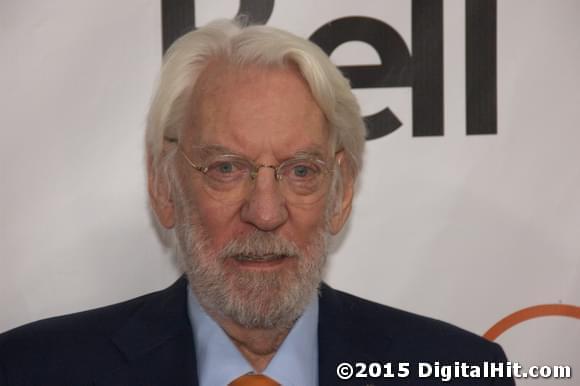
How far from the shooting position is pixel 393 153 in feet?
7.47

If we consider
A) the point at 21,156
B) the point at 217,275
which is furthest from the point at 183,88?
the point at 21,156

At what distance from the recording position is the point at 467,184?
7.45ft

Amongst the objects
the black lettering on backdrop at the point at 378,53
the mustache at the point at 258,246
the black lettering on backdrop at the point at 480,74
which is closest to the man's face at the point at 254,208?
the mustache at the point at 258,246

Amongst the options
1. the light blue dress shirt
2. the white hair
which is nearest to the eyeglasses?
the white hair

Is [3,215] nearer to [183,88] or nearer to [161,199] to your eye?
[161,199]

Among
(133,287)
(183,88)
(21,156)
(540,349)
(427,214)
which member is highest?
(183,88)

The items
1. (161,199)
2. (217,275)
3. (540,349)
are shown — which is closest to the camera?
(217,275)

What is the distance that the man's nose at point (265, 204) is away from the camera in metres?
1.73

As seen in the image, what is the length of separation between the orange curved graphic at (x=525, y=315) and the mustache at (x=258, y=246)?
0.78 m

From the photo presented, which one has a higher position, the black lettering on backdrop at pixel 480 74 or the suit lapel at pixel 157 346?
the black lettering on backdrop at pixel 480 74

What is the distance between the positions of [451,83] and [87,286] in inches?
47.1

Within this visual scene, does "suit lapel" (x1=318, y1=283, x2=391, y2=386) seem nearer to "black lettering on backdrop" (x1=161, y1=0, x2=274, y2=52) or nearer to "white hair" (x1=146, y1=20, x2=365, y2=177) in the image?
"white hair" (x1=146, y1=20, x2=365, y2=177)

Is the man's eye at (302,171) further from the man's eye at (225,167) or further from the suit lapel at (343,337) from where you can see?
the suit lapel at (343,337)

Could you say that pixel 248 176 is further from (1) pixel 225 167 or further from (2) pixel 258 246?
(2) pixel 258 246
